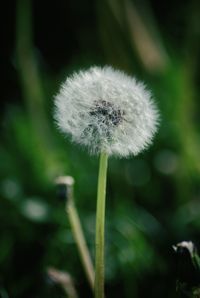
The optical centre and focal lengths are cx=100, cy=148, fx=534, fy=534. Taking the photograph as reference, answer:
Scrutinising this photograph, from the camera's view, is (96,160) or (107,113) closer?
(107,113)

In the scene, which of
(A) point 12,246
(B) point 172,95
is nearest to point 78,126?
(A) point 12,246

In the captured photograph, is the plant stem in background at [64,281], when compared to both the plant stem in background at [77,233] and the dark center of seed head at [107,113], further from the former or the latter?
the dark center of seed head at [107,113]

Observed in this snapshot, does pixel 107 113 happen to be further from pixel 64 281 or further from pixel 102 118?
pixel 64 281

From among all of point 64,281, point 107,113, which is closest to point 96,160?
point 64,281

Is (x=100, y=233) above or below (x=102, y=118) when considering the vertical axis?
below

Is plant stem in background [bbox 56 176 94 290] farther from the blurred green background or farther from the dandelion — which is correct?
the dandelion

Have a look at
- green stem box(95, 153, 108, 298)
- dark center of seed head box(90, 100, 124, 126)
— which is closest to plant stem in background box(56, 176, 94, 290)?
green stem box(95, 153, 108, 298)

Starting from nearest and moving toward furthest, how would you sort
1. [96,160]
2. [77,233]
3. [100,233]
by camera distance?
[100,233] → [77,233] → [96,160]
